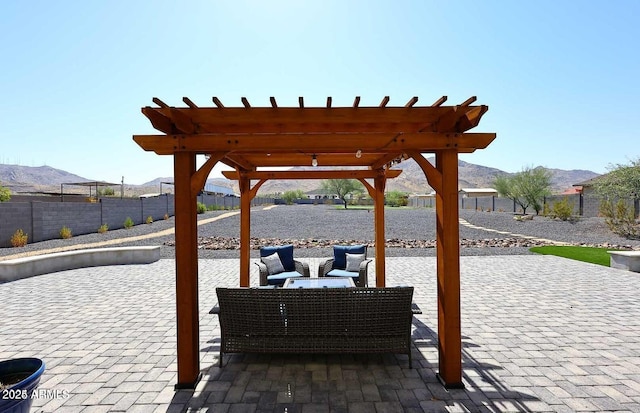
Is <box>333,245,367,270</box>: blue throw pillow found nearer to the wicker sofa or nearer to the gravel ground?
the wicker sofa

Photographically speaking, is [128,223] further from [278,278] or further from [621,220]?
[621,220]

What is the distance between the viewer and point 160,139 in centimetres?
342

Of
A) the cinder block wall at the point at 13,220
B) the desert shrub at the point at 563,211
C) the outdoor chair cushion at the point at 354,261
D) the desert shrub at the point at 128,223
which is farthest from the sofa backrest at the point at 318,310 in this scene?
the desert shrub at the point at 563,211

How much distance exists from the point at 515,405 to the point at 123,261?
10.2 metres

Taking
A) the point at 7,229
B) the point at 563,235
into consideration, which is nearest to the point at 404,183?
the point at 563,235

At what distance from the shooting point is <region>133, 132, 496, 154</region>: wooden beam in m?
3.41

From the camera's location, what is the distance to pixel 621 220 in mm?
16609

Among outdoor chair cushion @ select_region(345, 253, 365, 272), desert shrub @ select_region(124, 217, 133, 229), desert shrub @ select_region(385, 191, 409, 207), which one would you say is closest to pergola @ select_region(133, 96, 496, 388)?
outdoor chair cushion @ select_region(345, 253, 365, 272)

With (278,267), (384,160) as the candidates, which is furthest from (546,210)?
(278,267)

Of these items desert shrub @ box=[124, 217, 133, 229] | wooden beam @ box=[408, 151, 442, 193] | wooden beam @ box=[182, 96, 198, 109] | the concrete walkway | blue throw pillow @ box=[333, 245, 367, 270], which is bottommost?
the concrete walkway

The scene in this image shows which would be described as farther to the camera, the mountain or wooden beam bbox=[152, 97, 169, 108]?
the mountain

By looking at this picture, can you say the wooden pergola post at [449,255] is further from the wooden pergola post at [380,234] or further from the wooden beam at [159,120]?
the wooden pergola post at [380,234]

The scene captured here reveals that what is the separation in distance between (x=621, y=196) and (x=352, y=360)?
69.6 feet

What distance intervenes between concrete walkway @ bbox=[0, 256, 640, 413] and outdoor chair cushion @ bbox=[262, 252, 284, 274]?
1327 millimetres
